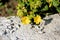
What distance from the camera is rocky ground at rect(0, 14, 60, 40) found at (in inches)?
148

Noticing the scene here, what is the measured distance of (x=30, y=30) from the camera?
388 cm

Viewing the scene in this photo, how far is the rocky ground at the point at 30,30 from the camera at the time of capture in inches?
148

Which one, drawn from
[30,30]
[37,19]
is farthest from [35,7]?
[30,30]

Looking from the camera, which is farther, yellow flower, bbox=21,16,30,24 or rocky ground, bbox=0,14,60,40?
yellow flower, bbox=21,16,30,24

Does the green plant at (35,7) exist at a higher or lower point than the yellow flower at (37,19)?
higher

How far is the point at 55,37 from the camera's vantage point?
3744 millimetres

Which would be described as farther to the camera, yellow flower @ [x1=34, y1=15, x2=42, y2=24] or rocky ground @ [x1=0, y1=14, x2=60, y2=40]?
yellow flower @ [x1=34, y1=15, x2=42, y2=24]

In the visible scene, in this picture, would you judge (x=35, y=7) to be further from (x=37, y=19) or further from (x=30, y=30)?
(x=30, y=30)

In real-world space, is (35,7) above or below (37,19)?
above

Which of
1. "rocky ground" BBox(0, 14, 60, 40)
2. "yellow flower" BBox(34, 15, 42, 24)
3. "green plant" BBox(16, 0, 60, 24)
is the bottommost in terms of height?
"rocky ground" BBox(0, 14, 60, 40)

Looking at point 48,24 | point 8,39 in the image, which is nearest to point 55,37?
point 48,24

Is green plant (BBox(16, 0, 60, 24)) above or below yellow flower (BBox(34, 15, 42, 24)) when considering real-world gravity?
above

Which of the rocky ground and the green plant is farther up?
the green plant

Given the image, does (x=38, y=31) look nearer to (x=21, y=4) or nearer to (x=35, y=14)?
(x=35, y=14)
